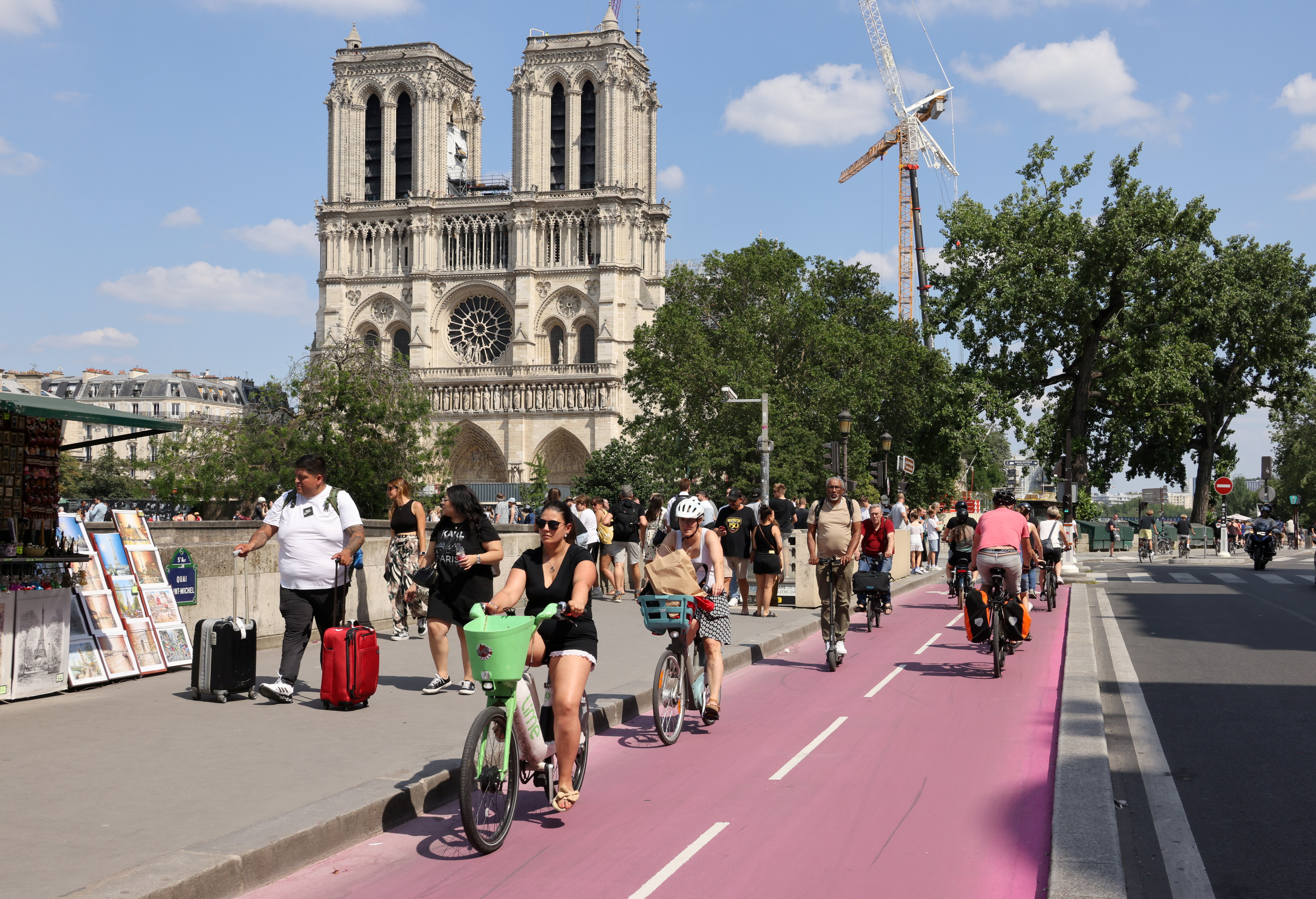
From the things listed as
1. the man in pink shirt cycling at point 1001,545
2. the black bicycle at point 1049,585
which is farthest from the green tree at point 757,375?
the man in pink shirt cycling at point 1001,545

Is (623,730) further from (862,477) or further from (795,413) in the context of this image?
(862,477)

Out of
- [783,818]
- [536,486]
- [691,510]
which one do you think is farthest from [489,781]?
[536,486]

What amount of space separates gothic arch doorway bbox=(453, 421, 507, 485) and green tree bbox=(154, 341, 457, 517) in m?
36.0

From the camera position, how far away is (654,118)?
75375mm

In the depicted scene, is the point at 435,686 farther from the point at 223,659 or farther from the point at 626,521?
the point at 626,521

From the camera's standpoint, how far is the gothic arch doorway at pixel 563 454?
7081 cm

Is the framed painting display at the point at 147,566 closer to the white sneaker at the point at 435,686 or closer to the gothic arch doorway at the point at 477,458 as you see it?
the white sneaker at the point at 435,686

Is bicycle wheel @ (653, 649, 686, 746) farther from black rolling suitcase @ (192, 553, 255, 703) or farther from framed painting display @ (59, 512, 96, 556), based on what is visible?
framed painting display @ (59, 512, 96, 556)

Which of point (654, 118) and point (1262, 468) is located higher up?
point (654, 118)

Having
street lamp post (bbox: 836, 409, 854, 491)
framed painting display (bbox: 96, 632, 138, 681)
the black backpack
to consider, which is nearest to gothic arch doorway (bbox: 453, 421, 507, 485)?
street lamp post (bbox: 836, 409, 854, 491)

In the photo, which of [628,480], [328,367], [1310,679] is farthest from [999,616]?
[628,480]

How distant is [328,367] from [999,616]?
2619 cm

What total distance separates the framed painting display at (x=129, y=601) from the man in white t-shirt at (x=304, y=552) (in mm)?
1518

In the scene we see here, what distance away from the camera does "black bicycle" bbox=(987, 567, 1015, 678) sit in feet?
35.2
